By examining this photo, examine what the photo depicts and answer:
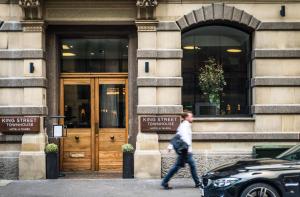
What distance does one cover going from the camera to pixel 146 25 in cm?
1524

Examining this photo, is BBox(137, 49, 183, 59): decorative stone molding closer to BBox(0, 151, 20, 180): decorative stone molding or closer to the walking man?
the walking man

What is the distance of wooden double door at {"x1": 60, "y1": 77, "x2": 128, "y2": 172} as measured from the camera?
A: 16281mm

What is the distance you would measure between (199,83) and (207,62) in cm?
66

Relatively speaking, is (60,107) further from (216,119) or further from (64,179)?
(216,119)

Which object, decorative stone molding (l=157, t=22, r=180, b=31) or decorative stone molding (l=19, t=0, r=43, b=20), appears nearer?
decorative stone molding (l=19, t=0, r=43, b=20)

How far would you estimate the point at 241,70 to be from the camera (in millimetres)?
15992

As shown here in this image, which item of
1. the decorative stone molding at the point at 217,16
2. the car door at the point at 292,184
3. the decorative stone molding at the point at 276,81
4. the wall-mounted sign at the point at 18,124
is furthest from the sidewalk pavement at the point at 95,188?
the decorative stone molding at the point at 217,16

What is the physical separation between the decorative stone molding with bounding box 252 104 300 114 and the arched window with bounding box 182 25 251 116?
62 cm

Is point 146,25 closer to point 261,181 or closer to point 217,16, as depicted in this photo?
point 217,16

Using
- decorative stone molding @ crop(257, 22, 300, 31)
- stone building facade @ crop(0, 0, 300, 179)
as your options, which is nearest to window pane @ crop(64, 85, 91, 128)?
stone building facade @ crop(0, 0, 300, 179)

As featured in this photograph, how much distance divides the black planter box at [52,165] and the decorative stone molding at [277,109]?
5.64 meters

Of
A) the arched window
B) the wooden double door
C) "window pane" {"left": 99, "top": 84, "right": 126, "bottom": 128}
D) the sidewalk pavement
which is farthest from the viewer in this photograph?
"window pane" {"left": 99, "top": 84, "right": 126, "bottom": 128}

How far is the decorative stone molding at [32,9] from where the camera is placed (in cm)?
1489

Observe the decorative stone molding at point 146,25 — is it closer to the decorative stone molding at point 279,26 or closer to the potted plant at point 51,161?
the decorative stone molding at point 279,26
